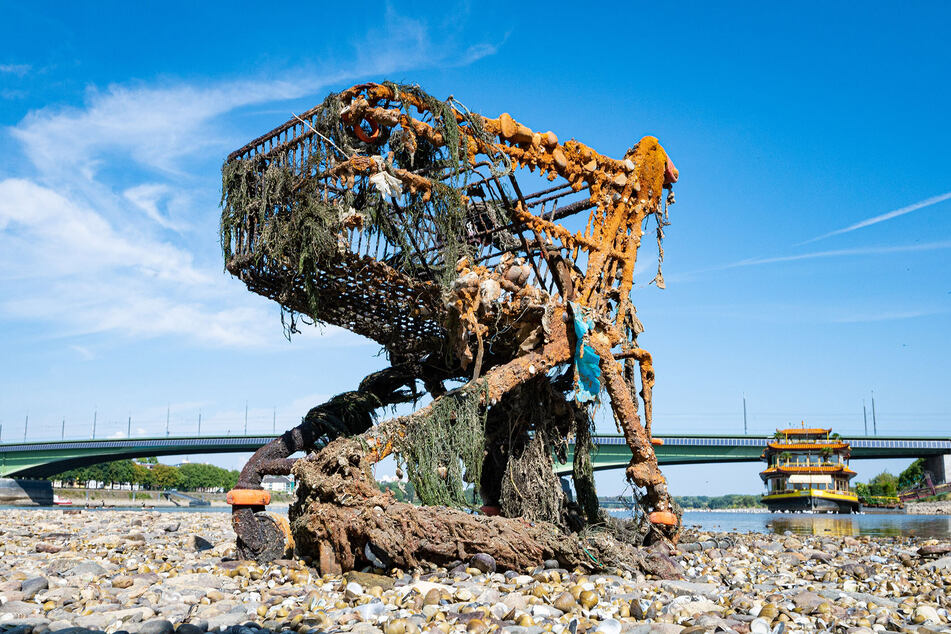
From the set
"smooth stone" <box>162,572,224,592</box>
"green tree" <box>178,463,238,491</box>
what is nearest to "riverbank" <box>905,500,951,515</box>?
"smooth stone" <box>162,572,224,592</box>

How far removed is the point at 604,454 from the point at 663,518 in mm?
33480

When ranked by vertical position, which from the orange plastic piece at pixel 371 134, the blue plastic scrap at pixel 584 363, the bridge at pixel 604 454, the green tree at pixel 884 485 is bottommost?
the green tree at pixel 884 485

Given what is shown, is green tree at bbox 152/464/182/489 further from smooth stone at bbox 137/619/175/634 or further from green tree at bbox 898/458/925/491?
smooth stone at bbox 137/619/175/634

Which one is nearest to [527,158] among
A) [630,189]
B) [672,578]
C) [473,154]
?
[473,154]

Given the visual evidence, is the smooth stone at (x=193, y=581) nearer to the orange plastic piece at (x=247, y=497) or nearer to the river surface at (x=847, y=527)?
the orange plastic piece at (x=247, y=497)

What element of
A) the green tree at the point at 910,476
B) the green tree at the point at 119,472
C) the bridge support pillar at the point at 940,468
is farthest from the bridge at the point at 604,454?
the green tree at the point at 119,472

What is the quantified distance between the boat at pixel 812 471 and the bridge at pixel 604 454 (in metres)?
1.39

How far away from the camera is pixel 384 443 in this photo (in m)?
6.28

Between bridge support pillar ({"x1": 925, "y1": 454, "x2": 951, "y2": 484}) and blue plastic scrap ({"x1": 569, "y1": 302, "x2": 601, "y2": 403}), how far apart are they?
168 feet

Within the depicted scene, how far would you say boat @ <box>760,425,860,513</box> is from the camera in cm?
4725

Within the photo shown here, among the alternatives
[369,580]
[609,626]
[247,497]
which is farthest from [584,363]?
[609,626]

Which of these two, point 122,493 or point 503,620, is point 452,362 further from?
point 122,493

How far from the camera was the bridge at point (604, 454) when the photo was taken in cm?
4206

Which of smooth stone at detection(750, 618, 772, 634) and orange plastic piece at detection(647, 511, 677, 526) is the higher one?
orange plastic piece at detection(647, 511, 677, 526)
